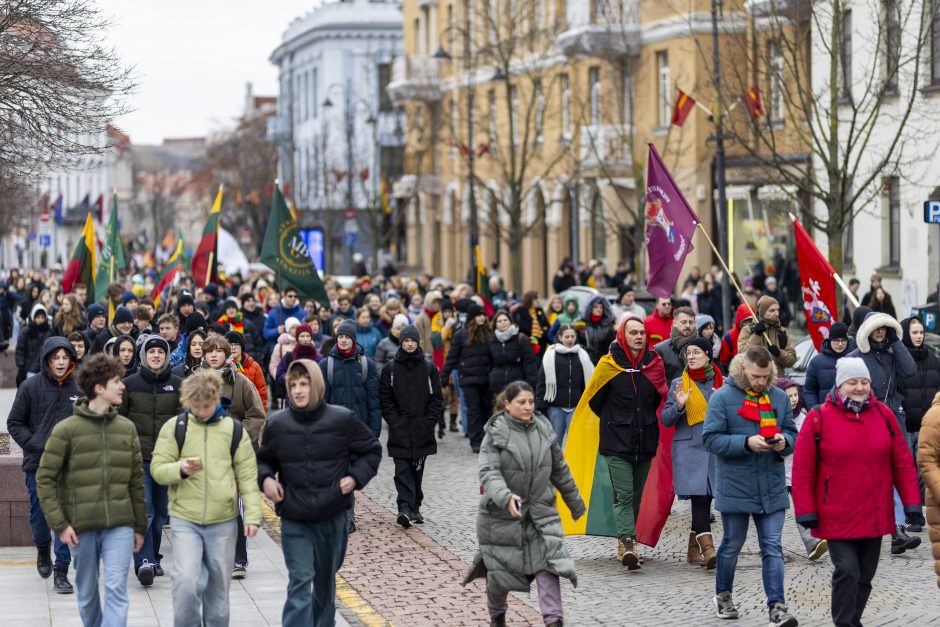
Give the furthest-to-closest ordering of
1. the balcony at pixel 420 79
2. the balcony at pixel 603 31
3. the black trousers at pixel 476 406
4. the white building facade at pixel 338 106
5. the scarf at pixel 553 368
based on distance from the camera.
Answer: the white building facade at pixel 338 106
the balcony at pixel 420 79
the balcony at pixel 603 31
the black trousers at pixel 476 406
the scarf at pixel 553 368

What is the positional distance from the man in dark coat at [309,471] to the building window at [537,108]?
34829 mm

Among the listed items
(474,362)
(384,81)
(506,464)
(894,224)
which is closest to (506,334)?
(474,362)

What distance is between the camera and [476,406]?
18719 mm

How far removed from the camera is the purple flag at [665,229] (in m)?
16.2

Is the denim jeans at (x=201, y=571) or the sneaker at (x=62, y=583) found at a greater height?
the denim jeans at (x=201, y=571)

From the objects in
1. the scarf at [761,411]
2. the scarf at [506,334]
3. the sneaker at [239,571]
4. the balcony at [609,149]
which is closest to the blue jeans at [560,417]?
the scarf at [506,334]

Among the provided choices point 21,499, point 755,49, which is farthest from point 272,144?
point 21,499

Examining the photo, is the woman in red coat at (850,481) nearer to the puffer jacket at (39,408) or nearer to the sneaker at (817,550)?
the sneaker at (817,550)

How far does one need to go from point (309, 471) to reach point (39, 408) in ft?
9.50

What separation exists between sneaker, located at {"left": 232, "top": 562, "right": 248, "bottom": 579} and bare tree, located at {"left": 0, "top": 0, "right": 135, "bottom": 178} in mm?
6021

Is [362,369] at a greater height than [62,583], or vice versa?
[362,369]

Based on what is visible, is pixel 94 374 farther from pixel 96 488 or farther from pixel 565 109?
pixel 565 109

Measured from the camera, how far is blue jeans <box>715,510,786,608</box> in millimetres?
9719

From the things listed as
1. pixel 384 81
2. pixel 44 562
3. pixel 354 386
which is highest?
pixel 384 81
